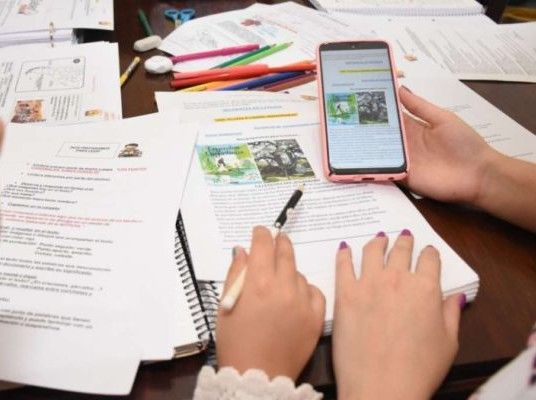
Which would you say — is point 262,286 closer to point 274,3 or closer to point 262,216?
point 262,216

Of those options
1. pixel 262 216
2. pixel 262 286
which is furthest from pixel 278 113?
pixel 262 286

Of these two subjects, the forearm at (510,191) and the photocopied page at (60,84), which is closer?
the forearm at (510,191)

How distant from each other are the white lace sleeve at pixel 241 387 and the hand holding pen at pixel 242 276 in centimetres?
5

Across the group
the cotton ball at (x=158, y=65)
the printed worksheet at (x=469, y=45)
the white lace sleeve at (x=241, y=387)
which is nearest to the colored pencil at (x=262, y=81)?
the cotton ball at (x=158, y=65)

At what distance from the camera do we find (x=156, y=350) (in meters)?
0.38

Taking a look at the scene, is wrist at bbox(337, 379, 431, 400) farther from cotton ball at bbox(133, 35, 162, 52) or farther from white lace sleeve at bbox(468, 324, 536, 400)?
cotton ball at bbox(133, 35, 162, 52)

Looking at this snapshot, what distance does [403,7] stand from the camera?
0.98 m

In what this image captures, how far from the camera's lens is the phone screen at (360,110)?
1.82 feet

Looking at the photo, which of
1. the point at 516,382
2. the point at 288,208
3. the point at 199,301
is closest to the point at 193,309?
the point at 199,301

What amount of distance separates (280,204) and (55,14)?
1.91 feet

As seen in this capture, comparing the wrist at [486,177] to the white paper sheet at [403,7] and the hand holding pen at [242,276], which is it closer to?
the hand holding pen at [242,276]

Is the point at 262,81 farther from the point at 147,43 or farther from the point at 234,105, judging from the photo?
the point at 147,43

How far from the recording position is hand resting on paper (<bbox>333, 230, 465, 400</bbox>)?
387 millimetres

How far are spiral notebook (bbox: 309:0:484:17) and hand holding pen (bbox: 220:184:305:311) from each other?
588 millimetres
